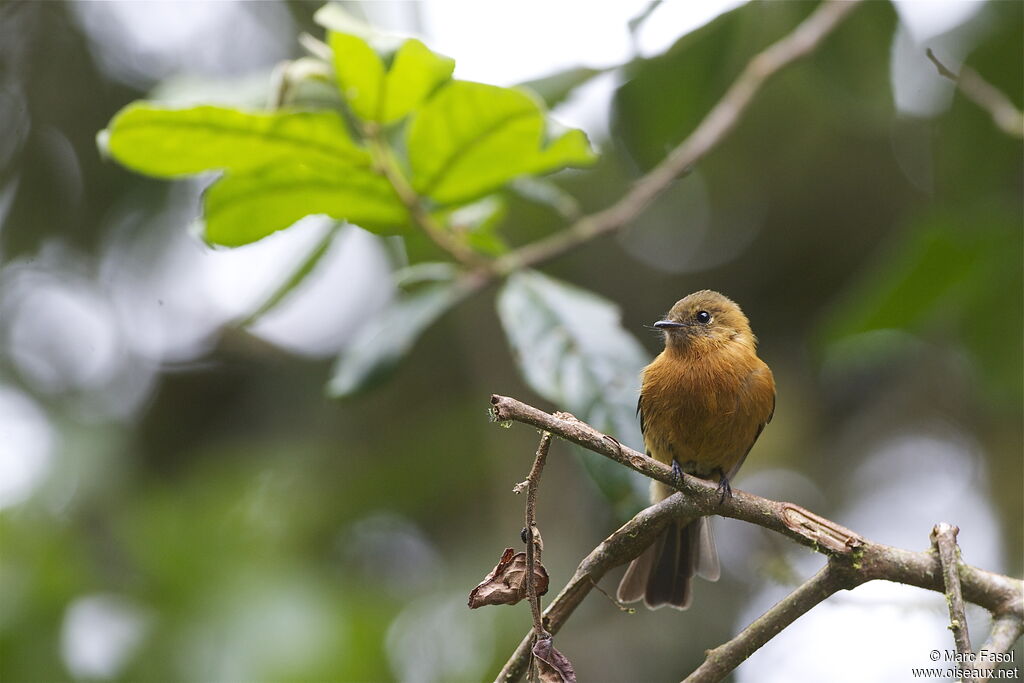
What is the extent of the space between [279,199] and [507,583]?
157 centimetres

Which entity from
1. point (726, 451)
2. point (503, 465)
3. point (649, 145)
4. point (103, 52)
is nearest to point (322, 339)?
point (503, 465)

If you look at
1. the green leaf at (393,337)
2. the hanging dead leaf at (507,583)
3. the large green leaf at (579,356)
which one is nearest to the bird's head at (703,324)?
the large green leaf at (579,356)

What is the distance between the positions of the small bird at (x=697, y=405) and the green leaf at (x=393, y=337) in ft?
2.26

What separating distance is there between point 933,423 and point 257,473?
12.8 ft

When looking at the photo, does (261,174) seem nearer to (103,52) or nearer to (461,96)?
(461,96)

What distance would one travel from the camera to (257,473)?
592 centimetres

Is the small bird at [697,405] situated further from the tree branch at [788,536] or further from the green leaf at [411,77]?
the tree branch at [788,536]

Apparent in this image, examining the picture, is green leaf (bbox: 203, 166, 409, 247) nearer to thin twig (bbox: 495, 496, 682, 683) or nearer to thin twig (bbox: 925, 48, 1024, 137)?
thin twig (bbox: 495, 496, 682, 683)

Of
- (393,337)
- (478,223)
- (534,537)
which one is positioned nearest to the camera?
(534,537)

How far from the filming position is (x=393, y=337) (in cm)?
330

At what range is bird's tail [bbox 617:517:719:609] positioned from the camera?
3.43 m

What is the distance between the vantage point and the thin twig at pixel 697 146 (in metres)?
3.31

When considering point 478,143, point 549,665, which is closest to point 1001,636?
point 549,665

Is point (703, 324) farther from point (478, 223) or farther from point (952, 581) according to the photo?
A: point (952, 581)
